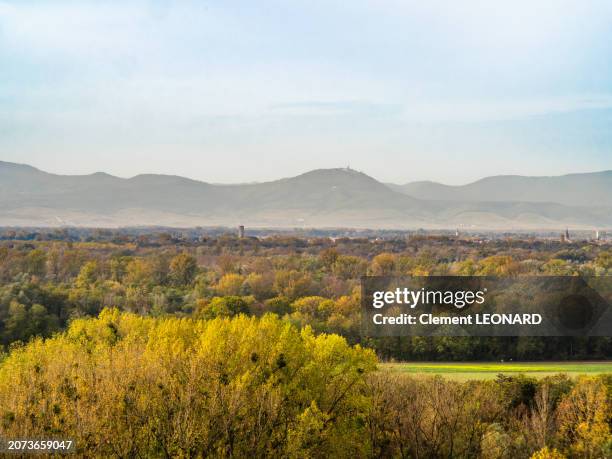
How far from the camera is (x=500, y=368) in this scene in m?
51.9

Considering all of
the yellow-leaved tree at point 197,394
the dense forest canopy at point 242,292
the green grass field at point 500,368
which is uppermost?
the yellow-leaved tree at point 197,394

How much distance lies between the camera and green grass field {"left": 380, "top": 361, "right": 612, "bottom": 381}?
47656mm

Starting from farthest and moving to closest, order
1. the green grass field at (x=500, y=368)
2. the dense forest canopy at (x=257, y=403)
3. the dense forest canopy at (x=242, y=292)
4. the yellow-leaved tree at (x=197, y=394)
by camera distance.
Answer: the dense forest canopy at (x=242, y=292)
the green grass field at (x=500, y=368)
the dense forest canopy at (x=257, y=403)
the yellow-leaved tree at (x=197, y=394)

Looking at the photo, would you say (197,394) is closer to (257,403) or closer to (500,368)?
(257,403)

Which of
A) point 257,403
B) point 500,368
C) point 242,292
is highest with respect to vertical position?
point 257,403

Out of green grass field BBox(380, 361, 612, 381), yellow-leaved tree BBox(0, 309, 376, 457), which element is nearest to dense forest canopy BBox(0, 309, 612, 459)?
yellow-leaved tree BBox(0, 309, 376, 457)

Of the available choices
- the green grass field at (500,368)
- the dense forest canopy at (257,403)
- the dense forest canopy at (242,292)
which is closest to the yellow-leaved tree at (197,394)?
the dense forest canopy at (257,403)

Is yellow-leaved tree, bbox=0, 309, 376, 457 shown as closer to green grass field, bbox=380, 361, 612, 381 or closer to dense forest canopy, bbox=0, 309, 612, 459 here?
dense forest canopy, bbox=0, 309, 612, 459

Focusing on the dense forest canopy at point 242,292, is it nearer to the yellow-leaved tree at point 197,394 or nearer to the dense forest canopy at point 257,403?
the dense forest canopy at point 257,403

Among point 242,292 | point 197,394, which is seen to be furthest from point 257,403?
point 242,292

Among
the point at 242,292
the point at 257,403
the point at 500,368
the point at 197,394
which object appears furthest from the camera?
the point at 242,292

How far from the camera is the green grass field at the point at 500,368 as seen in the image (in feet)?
156

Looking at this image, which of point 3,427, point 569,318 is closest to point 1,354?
point 3,427

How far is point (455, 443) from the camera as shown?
2689 centimetres
